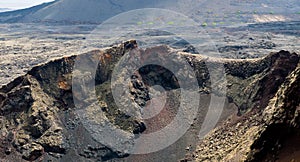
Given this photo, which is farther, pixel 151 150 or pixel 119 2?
pixel 119 2

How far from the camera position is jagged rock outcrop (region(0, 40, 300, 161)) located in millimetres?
26625

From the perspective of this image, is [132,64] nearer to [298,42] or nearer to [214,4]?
[298,42]

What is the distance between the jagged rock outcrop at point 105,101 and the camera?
26625mm

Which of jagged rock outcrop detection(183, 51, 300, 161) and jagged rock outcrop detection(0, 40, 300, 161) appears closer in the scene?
jagged rock outcrop detection(183, 51, 300, 161)

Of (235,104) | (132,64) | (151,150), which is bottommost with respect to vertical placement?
(151,150)

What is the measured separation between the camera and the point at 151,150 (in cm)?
2745

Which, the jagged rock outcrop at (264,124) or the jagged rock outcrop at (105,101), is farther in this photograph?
the jagged rock outcrop at (105,101)

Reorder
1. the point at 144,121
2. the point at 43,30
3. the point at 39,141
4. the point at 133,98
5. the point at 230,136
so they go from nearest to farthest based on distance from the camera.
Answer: the point at 230,136 → the point at 39,141 → the point at 144,121 → the point at 133,98 → the point at 43,30

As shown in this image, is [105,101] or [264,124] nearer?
[264,124]

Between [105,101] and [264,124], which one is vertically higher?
[264,124]

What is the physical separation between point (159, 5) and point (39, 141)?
147 meters

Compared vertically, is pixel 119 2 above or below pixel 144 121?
above

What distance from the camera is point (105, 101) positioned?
31516 mm

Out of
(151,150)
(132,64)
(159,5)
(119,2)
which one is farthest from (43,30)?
(151,150)
